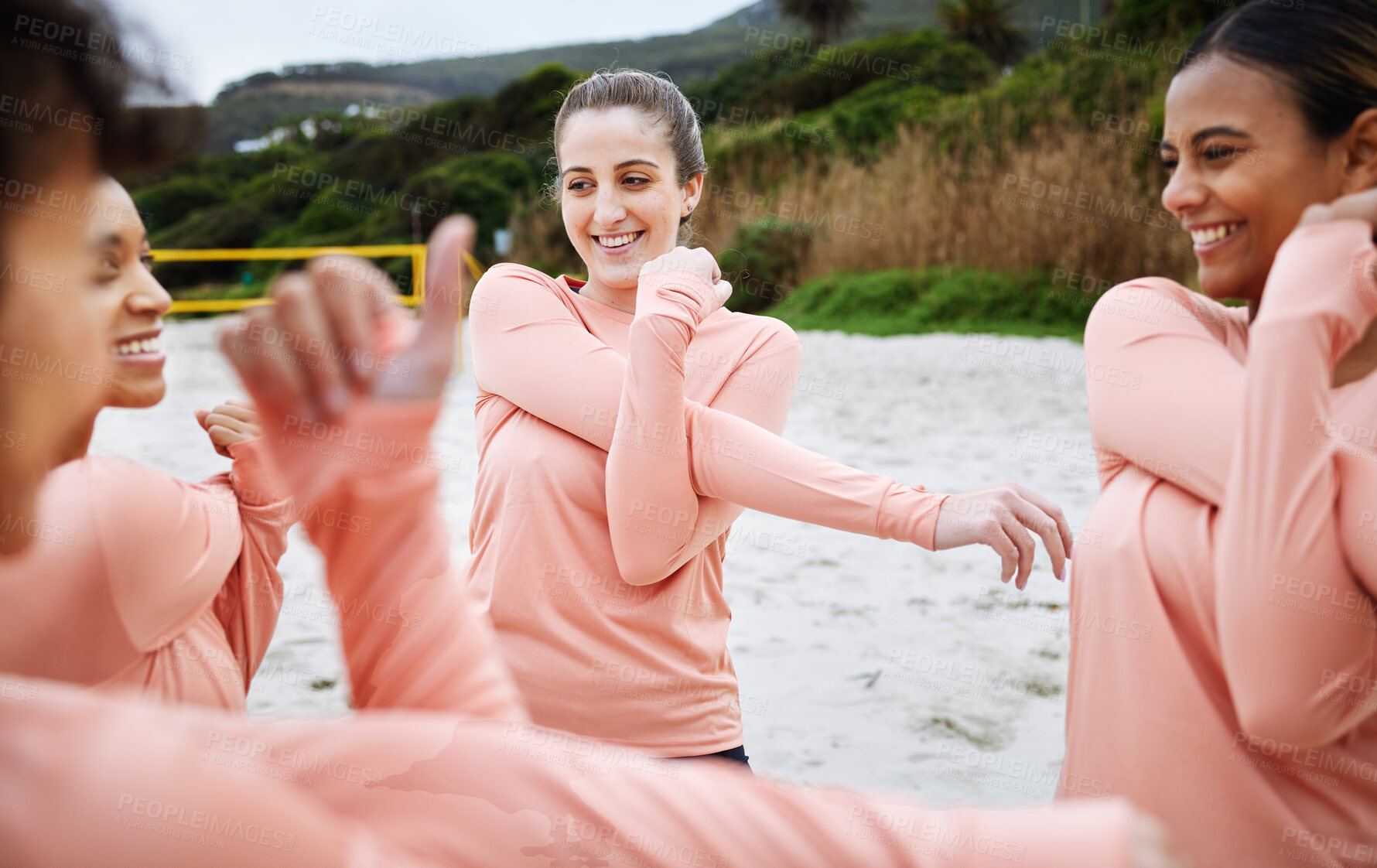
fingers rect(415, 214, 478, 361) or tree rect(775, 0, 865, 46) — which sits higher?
tree rect(775, 0, 865, 46)

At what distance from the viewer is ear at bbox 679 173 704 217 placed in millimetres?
2201

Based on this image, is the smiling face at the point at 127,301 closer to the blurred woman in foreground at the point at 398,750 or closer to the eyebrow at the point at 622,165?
the blurred woman in foreground at the point at 398,750

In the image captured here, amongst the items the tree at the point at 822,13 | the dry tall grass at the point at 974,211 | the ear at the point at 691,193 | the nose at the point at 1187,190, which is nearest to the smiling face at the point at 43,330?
the nose at the point at 1187,190

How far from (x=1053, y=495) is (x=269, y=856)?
4919mm

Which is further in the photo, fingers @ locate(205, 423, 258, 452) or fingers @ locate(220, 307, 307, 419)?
fingers @ locate(205, 423, 258, 452)

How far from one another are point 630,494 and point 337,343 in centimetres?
87

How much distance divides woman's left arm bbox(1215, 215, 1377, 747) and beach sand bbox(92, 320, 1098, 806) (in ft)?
3.33

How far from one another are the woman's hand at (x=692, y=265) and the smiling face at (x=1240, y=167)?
0.75 metres

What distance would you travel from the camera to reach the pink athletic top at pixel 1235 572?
108 centimetres

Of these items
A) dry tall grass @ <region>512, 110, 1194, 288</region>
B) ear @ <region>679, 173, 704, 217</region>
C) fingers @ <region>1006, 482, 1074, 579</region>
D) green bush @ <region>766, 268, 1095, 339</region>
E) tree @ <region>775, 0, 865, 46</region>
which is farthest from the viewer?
tree @ <region>775, 0, 865, 46</region>

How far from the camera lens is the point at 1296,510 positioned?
3.56 ft

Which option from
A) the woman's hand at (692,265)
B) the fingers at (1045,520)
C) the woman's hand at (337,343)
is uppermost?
the woman's hand at (337,343)

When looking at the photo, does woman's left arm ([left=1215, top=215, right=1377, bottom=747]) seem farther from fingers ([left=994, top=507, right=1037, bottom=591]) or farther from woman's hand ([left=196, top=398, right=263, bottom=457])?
woman's hand ([left=196, top=398, right=263, bottom=457])

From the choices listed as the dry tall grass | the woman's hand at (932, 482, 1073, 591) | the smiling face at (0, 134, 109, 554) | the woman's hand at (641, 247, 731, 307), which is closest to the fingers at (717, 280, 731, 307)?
the woman's hand at (641, 247, 731, 307)
